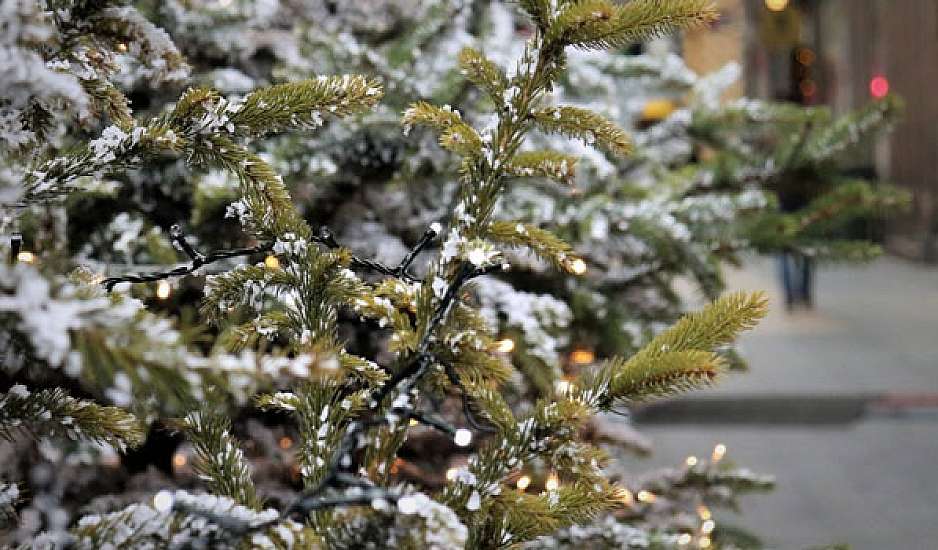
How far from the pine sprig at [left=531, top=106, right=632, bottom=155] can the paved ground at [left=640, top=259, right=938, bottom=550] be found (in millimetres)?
2240

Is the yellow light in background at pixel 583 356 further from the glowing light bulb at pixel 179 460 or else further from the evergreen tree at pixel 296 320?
the glowing light bulb at pixel 179 460

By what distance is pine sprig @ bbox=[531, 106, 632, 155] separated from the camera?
0.91m

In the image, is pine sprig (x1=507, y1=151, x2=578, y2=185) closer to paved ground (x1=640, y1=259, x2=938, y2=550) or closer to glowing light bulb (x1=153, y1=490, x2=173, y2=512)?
glowing light bulb (x1=153, y1=490, x2=173, y2=512)

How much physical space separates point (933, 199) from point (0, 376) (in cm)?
1537

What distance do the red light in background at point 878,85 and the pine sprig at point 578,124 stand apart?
17.0 meters

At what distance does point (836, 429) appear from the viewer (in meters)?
6.67

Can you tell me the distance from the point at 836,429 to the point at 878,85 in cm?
1184

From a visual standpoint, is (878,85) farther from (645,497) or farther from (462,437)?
(462,437)

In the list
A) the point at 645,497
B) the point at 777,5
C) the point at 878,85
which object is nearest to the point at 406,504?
the point at 645,497

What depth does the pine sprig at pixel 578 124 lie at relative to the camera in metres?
0.91

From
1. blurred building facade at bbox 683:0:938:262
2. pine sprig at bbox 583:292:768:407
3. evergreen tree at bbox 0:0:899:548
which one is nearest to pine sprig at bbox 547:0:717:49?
evergreen tree at bbox 0:0:899:548

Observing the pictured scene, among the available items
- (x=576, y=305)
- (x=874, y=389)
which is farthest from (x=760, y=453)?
(x=576, y=305)

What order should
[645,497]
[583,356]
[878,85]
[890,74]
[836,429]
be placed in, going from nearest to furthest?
1. [645,497]
2. [583,356]
3. [836,429]
4. [890,74]
5. [878,85]

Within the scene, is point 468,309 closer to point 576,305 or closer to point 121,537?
point 121,537
